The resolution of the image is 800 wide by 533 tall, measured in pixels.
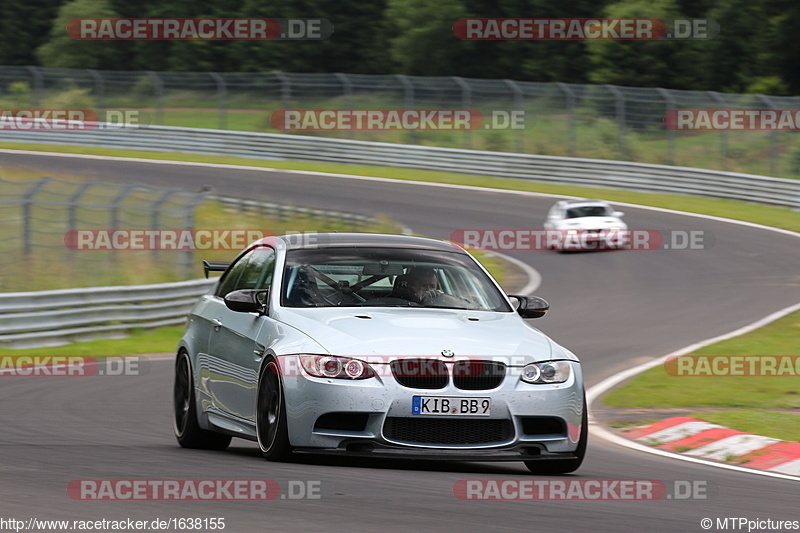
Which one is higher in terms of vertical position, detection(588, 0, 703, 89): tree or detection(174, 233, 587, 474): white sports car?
detection(174, 233, 587, 474): white sports car

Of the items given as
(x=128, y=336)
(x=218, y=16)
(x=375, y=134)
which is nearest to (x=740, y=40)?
(x=375, y=134)

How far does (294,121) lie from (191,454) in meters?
37.7

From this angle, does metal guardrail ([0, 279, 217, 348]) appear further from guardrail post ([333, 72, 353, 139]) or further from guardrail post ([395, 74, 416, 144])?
guardrail post ([333, 72, 353, 139])

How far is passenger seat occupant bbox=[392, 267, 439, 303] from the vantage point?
327 inches

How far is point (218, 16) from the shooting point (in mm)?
80562

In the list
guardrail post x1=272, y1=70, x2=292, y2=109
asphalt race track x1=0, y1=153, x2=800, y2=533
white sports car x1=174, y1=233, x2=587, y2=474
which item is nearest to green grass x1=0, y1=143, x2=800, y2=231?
guardrail post x1=272, y1=70, x2=292, y2=109

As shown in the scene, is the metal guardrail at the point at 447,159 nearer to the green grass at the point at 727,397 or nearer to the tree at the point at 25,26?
the green grass at the point at 727,397

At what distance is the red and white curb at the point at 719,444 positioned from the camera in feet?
29.6

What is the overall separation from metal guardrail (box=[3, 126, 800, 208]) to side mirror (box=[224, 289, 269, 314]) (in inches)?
1178

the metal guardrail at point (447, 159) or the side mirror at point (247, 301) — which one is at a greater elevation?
the side mirror at point (247, 301)

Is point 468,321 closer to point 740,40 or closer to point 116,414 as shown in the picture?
point 116,414

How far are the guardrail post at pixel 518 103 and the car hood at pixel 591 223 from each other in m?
11.9

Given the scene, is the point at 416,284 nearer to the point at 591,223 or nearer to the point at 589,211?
the point at 591,223

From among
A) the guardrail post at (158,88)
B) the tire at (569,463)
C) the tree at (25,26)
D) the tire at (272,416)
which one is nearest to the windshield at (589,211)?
the guardrail post at (158,88)
